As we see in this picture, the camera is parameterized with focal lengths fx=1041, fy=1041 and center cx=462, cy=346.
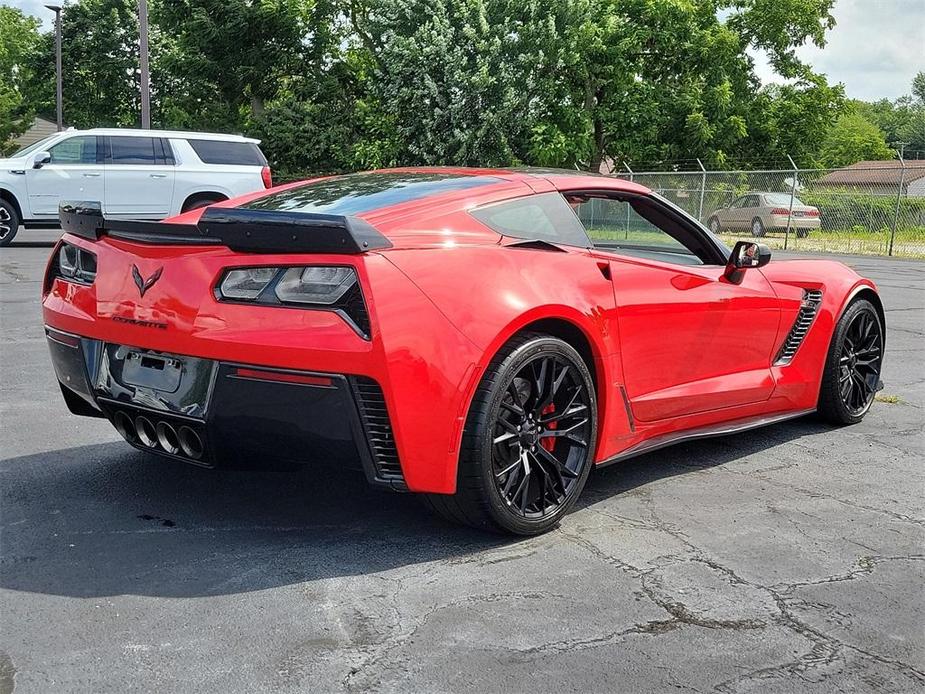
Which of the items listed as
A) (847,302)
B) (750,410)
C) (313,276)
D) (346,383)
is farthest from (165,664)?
(847,302)

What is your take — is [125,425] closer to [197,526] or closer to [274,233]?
[197,526]

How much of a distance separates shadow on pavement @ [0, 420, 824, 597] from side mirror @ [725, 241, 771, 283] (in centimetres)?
92

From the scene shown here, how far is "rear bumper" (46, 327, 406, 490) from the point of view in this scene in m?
3.25

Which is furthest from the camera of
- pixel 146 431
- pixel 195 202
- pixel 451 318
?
pixel 195 202

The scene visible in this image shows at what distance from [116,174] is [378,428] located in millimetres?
15513

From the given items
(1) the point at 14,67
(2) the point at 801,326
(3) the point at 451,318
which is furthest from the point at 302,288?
(1) the point at 14,67

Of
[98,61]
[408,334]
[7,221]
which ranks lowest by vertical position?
[7,221]

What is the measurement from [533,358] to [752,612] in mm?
1097

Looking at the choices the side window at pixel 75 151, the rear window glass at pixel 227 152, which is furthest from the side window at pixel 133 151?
the rear window glass at pixel 227 152

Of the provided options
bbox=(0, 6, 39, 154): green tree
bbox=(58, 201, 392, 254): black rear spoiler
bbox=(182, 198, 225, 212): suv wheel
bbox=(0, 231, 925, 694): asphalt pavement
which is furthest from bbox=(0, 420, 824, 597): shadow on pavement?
bbox=(0, 6, 39, 154): green tree

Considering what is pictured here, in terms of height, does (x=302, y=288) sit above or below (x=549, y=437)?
above

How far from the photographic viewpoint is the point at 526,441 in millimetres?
3672

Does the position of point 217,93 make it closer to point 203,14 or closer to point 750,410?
point 203,14

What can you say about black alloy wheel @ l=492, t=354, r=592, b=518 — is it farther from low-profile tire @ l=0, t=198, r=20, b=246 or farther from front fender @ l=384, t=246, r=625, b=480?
low-profile tire @ l=0, t=198, r=20, b=246
